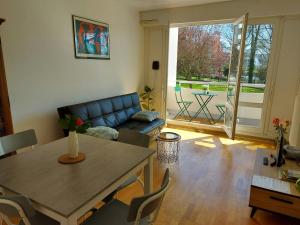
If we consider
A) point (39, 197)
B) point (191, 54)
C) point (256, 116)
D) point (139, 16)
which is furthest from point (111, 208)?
point (191, 54)

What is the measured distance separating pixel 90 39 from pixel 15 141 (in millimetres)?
2094

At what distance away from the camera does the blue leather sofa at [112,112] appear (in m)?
2.89

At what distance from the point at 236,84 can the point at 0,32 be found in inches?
137

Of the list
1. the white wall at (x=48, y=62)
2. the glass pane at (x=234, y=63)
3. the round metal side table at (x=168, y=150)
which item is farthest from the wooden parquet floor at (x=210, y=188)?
the white wall at (x=48, y=62)

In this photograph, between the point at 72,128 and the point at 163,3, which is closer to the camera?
the point at 72,128

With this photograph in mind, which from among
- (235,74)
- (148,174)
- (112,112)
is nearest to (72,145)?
(148,174)

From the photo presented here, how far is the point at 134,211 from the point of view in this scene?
103cm

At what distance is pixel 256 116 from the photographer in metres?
4.12

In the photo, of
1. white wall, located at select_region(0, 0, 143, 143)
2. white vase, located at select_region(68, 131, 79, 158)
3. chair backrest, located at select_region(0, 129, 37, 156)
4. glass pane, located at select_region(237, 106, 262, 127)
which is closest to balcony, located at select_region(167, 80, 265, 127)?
glass pane, located at select_region(237, 106, 262, 127)

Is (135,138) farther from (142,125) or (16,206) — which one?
(142,125)

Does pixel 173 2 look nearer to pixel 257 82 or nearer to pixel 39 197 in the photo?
pixel 257 82

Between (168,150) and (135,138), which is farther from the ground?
(135,138)

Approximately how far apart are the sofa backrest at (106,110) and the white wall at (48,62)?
0.93 feet

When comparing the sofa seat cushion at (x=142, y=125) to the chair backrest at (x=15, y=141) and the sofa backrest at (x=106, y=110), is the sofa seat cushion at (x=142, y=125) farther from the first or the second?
the chair backrest at (x=15, y=141)
